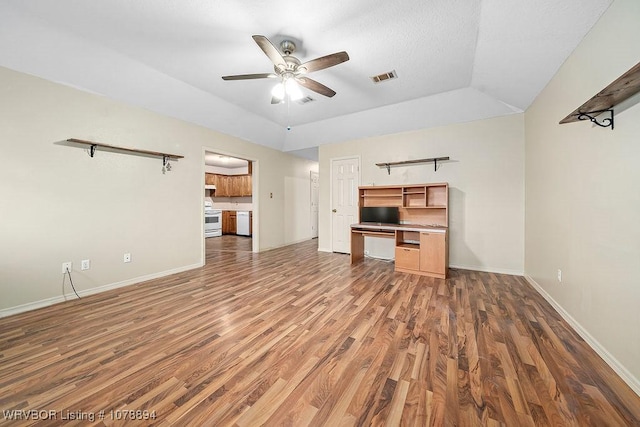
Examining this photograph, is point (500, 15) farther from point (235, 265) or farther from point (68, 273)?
point (68, 273)

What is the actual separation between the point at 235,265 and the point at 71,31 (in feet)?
12.1

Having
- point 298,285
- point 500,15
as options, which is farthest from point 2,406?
point 500,15

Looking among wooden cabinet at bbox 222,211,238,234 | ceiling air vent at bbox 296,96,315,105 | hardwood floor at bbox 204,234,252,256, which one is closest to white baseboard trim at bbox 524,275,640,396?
ceiling air vent at bbox 296,96,315,105

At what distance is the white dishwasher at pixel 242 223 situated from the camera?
8180 mm

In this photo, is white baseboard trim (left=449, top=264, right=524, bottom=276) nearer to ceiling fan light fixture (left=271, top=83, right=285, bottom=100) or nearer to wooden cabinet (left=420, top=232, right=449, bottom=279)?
wooden cabinet (left=420, top=232, right=449, bottom=279)

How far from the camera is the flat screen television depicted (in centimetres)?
460

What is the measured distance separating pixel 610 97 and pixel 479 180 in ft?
8.75

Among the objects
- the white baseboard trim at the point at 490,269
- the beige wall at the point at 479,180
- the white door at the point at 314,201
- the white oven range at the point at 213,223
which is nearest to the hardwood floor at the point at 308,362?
the white baseboard trim at the point at 490,269

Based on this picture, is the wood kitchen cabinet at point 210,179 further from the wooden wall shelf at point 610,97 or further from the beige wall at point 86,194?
the wooden wall shelf at point 610,97

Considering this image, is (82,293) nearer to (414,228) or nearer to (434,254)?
(414,228)

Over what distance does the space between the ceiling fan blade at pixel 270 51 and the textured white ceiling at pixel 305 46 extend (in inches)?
13.6

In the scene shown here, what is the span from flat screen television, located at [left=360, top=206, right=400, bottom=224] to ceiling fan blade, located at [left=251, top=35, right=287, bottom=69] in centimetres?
311

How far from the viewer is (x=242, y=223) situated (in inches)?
327

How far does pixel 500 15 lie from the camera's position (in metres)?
2.10
